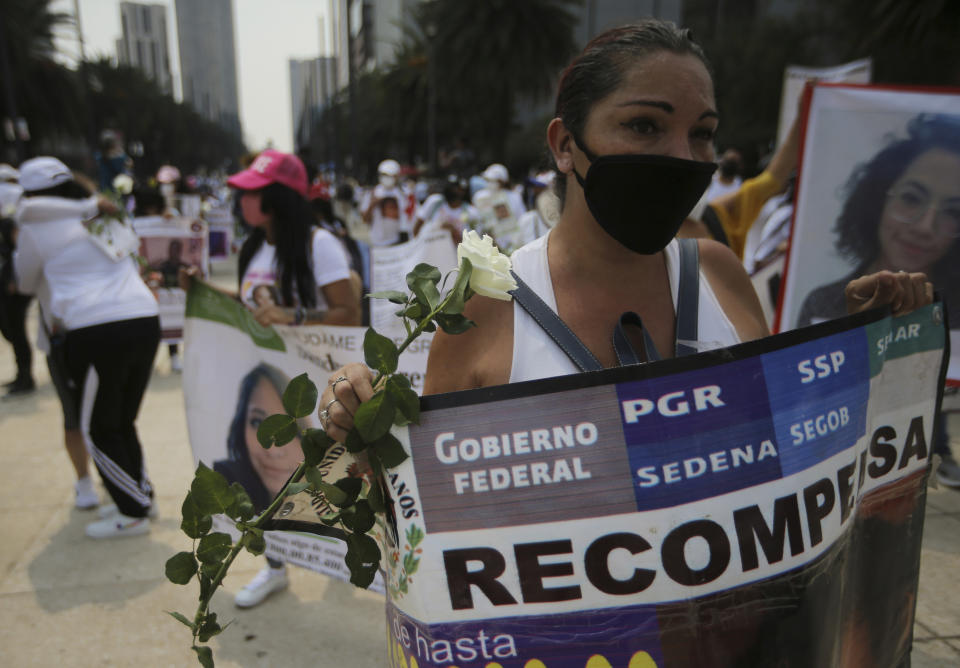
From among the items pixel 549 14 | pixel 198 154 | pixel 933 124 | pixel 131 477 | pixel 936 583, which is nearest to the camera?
pixel 933 124

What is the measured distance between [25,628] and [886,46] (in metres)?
29.7

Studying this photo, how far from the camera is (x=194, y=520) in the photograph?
Answer: 4.68 ft

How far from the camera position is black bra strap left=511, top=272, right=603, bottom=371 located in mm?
1401

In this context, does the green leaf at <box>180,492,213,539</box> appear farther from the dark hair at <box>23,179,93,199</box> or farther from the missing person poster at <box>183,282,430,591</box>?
the dark hair at <box>23,179,93,199</box>

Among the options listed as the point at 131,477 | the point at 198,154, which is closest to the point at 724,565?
the point at 131,477

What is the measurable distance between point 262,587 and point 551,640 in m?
2.73

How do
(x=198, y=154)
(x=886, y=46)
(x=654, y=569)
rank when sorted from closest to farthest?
(x=654, y=569)
(x=886, y=46)
(x=198, y=154)

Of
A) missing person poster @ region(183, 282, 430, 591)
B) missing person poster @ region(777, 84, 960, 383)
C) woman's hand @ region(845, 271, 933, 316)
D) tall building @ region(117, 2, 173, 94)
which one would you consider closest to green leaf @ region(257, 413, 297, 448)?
woman's hand @ region(845, 271, 933, 316)

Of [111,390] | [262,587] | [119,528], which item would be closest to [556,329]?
[262,587]

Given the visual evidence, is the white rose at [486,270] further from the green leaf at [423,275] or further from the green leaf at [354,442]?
the green leaf at [354,442]

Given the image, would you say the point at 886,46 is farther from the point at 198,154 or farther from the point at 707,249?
the point at 198,154

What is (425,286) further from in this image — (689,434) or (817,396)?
(817,396)

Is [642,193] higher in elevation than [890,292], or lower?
higher

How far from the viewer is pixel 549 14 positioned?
35.1 m
